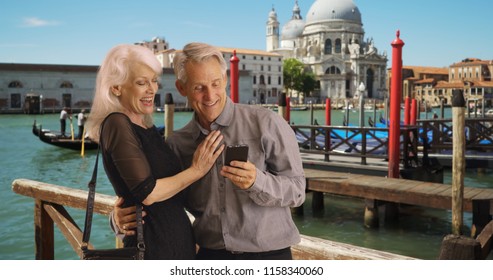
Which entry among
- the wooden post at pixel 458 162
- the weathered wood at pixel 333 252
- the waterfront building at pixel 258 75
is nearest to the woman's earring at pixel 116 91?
the weathered wood at pixel 333 252

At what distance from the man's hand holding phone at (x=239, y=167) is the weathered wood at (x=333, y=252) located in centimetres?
45

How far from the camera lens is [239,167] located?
2.14 ft

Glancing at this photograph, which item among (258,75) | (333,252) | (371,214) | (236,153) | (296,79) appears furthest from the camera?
(296,79)

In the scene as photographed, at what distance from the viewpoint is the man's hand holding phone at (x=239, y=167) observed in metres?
0.65

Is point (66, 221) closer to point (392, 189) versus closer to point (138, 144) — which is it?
point (138, 144)

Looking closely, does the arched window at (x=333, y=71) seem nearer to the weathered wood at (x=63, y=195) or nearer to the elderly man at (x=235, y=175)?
the weathered wood at (x=63, y=195)

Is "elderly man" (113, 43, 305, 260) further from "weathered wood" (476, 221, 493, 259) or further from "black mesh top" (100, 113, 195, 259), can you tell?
"weathered wood" (476, 221, 493, 259)

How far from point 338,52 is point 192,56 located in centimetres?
3317

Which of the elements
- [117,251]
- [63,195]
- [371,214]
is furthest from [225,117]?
[371,214]

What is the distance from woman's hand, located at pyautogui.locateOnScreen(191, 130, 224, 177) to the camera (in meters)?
0.67

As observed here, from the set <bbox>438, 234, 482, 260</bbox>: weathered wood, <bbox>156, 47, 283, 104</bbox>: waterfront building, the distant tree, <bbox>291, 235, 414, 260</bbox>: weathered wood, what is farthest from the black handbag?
the distant tree

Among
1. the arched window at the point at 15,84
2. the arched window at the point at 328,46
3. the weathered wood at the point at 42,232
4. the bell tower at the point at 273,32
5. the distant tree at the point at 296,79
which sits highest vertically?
the bell tower at the point at 273,32

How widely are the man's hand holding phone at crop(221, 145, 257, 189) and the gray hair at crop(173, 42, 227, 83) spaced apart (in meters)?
0.12

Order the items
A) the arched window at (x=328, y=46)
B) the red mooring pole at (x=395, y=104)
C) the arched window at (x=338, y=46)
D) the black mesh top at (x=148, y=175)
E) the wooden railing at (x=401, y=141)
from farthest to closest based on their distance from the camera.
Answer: the arched window at (x=338, y=46) → the arched window at (x=328, y=46) → the wooden railing at (x=401, y=141) → the red mooring pole at (x=395, y=104) → the black mesh top at (x=148, y=175)
